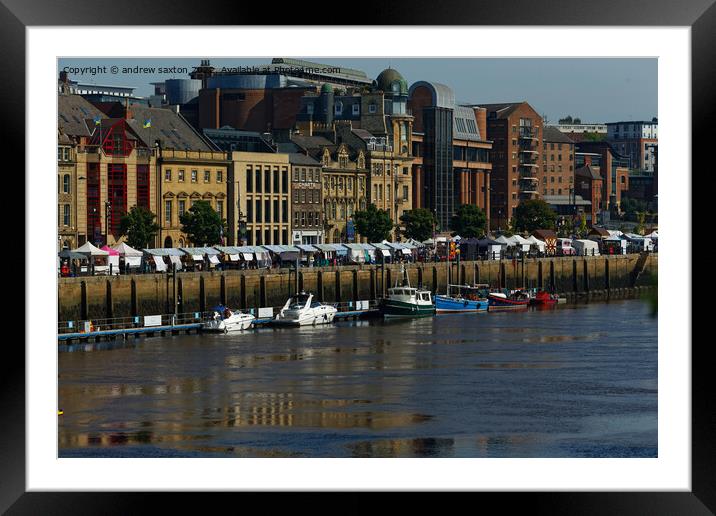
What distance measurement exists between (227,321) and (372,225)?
2258 centimetres

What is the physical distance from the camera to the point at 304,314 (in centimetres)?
4619

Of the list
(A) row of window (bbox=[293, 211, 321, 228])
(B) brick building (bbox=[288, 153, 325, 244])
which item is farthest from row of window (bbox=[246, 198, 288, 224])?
(A) row of window (bbox=[293, 211, 321, 228])

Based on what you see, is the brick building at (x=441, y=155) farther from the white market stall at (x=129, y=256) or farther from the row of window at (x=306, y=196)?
the white market stall at (x=129, y=256)

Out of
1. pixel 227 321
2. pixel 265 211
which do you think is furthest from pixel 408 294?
pixel 265 211

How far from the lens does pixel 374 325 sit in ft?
155

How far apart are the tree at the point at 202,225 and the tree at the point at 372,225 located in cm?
1092

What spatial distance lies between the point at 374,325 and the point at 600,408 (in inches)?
846

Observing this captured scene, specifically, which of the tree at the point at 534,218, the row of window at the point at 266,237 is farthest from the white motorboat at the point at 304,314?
the tree at the point at 534,218

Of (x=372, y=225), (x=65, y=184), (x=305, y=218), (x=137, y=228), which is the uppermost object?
(x=65, y=184)
